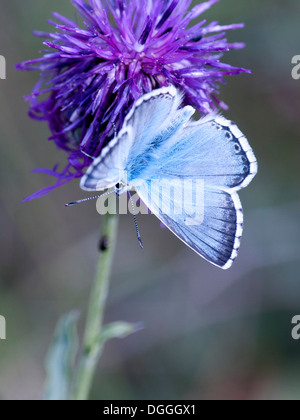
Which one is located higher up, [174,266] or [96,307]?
[174,266]

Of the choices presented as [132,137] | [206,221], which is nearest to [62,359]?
[206,221]

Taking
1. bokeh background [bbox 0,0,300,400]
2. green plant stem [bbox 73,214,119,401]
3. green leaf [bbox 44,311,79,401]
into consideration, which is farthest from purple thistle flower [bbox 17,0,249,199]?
bokeh background [bbox 0,0,300,400]

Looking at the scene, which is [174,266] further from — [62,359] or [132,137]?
[132,137]

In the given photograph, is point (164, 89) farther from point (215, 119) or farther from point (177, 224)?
point (177, 224)

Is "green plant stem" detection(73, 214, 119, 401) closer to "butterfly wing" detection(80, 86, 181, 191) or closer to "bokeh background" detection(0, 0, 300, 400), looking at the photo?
"butterfly wing" detection(80, 86, 181, 191)

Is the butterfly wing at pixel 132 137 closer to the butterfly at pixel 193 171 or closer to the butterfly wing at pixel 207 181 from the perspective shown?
the butterfly at pixel 193 171
